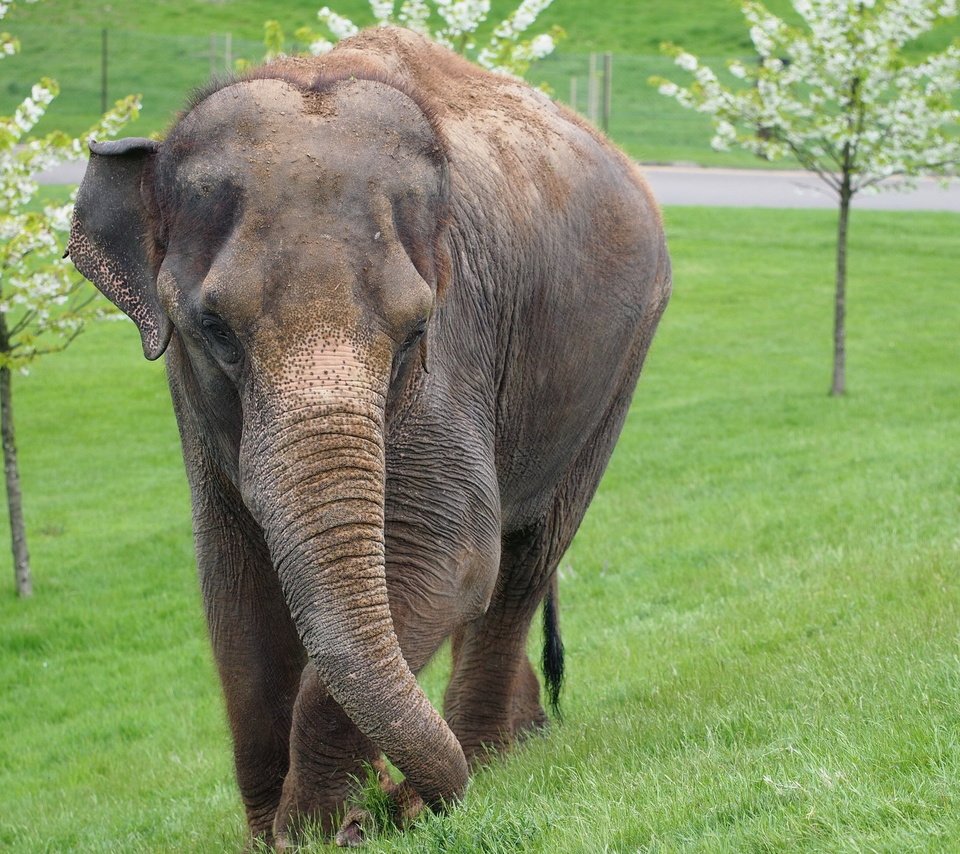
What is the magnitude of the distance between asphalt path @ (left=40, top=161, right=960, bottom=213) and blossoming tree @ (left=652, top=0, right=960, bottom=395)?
16.2 meters

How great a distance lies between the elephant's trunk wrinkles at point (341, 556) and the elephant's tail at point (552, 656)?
367 cm

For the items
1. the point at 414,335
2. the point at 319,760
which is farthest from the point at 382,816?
the point at 414,335

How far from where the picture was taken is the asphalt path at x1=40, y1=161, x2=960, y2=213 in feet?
122

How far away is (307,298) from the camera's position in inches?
178

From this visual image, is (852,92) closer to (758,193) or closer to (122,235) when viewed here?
(122,235)

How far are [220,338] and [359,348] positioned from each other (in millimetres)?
492

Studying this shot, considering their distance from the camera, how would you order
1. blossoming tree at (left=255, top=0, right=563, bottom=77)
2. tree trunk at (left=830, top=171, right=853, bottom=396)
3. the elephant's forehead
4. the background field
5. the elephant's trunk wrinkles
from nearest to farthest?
the elephant's trunk wrinkles
the elephant's forehead
blossoming tree at (left=255, top=0, right=563, bottom=77)
tree trunk at (left=830, top=171, right=853, bottom=396)
the background field

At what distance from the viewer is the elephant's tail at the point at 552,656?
8094 millimetres

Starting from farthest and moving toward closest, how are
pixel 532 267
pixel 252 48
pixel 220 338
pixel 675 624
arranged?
pixel 252 48 → pixel 675 624 → pixel 532 267 → pixel 220 338

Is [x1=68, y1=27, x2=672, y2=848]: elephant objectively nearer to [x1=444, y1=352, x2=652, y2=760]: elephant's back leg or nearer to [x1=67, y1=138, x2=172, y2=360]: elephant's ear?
[x1=67, y1=138, x2=172, y2=360]: elephant's ear

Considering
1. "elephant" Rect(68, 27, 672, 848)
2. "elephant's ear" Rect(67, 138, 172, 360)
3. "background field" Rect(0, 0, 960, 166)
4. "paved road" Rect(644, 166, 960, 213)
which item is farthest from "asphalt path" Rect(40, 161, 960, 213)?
"elephant's ear" Rect(67, 138, 172, 360)

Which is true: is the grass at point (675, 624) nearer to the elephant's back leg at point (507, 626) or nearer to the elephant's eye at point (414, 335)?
the elephant's back leg at point (507, 626)

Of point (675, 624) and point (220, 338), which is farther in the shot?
point (675, 624)

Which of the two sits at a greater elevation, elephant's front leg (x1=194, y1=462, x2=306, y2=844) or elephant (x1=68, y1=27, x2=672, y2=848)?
elephant (x1=68, y1=27, x2=672, y2=848)
